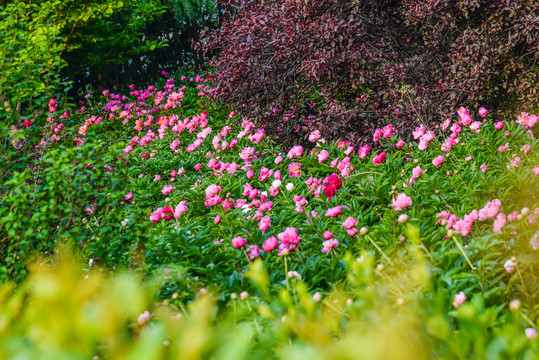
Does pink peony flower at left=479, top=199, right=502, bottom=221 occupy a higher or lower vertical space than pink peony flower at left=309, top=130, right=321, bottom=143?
higher

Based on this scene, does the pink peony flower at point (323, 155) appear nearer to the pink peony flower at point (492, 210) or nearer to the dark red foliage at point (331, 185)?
the dark red foliage at point (331, 185)

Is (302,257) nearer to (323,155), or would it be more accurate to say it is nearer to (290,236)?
(290,236)

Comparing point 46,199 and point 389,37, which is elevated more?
point 46,199

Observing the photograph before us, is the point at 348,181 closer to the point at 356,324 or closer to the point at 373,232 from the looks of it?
the point at 373,232

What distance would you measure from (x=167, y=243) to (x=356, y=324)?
1.80m

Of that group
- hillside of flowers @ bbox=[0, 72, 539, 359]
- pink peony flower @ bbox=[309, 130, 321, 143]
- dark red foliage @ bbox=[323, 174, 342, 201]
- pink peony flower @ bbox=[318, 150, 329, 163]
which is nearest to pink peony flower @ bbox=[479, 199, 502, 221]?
hillside of flowers @ bbox=[0, 72, 539, 359]

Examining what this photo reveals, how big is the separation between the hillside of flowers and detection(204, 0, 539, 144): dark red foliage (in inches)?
13.1

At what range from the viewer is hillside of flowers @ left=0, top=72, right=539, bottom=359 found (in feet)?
3.12

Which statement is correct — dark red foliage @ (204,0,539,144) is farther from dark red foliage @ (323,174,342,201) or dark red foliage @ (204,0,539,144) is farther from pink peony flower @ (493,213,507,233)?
pink peony flower @ (493,213,507,233)

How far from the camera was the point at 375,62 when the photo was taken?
5.01 m

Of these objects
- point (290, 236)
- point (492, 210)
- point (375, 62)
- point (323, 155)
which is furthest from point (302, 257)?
point (375, 62)

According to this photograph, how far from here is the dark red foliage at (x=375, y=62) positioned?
442 cm

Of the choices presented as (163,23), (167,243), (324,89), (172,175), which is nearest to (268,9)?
(324,89)

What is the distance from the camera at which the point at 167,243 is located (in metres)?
3.36
